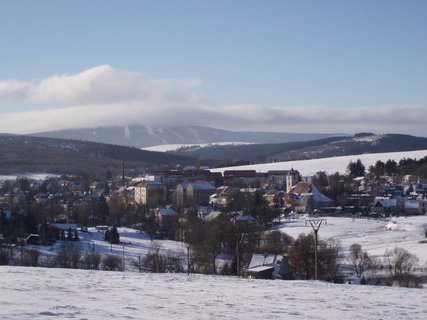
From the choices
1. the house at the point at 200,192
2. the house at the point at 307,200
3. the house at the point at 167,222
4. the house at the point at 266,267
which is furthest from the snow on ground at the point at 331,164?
the house at the point at 266,267

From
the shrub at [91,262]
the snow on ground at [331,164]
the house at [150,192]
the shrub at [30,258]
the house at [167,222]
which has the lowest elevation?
the house at [167,222]

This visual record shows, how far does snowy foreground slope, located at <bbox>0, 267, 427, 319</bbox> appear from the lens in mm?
8680

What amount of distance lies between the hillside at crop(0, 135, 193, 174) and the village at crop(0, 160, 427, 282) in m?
22.2

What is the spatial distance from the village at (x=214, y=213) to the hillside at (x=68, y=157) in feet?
72.7

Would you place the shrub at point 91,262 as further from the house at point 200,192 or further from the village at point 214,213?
the house at point 200,192

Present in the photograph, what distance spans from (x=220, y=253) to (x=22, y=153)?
117459mm

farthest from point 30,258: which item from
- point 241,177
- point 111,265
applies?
point 241,177

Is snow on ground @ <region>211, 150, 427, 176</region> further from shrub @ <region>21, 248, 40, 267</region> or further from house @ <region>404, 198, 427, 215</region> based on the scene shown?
shrub @ <region>21, 248, 40, 267</region>

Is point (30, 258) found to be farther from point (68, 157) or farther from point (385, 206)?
point (68, 157)

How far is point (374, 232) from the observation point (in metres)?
45.8

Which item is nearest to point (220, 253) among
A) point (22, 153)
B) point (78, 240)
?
point (78, 240)

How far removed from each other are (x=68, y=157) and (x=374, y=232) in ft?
358

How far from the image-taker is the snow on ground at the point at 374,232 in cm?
3648

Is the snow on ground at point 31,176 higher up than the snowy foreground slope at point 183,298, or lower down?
higher up
